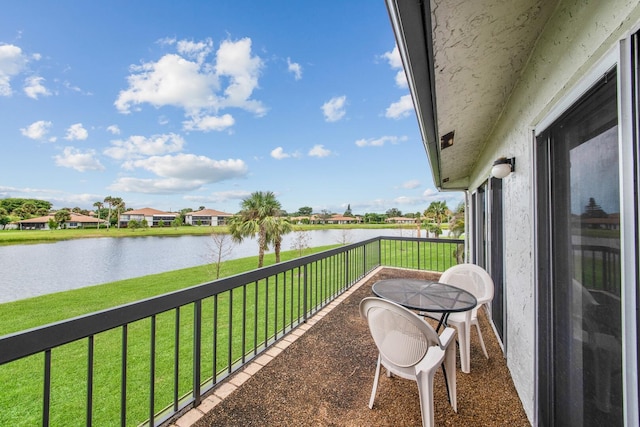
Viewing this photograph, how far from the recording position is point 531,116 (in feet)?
5.57

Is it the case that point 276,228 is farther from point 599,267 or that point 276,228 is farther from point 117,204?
point 117,204

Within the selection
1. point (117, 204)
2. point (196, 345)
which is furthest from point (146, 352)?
point (117, 204)

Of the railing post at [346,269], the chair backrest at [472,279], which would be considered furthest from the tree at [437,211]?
→ the chair backrest at [472,279]

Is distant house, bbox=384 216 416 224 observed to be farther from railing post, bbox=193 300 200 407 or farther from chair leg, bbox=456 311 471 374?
railing post, bbox=193 300 200 407

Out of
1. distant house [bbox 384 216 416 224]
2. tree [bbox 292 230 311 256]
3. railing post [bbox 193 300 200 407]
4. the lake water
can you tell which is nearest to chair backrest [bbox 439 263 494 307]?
railing post [bbox 193 300 200 407]

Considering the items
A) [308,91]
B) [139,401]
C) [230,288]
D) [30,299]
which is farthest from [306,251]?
[230,288]

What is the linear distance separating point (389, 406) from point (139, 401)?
3.91 m

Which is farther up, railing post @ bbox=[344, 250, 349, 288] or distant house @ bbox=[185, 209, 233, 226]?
distant house @ bbox=[185, 209, 233, 226]

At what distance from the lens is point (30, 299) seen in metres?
14.1

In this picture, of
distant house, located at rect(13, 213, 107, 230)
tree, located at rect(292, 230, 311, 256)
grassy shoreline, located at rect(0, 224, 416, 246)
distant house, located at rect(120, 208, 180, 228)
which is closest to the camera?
tree, located at rect(292, 230, 311, 256)

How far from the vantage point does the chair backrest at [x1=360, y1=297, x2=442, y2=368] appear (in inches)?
60.7

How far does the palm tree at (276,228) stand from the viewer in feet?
47.3

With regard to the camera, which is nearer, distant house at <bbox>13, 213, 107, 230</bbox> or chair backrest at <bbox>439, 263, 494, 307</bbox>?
chair backrest at <bbox>439, 263, 494, 307</bbox>

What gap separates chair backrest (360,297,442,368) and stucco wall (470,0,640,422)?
0.76 m
